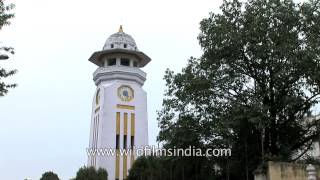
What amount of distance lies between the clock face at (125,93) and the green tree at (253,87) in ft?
88.7

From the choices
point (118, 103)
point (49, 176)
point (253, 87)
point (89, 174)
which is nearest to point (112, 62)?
point (118, 103)

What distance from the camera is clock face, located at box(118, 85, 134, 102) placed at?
4790 cm

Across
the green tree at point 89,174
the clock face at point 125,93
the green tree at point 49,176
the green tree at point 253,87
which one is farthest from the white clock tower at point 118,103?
the green tree at point 253,87

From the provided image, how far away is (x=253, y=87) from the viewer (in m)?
19.7

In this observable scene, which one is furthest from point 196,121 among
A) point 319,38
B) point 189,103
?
point 319,38

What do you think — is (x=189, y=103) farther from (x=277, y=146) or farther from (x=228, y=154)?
(x=277, y=146)

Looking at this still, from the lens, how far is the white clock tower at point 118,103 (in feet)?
150

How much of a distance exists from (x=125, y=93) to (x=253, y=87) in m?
29.5

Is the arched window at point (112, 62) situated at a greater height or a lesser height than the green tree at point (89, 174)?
greater

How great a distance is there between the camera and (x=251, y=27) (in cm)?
1931

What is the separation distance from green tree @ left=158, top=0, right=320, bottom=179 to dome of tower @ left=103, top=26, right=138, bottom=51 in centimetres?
2919

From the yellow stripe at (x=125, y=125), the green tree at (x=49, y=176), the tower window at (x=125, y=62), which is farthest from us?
the green tree at (x=49, y=176)

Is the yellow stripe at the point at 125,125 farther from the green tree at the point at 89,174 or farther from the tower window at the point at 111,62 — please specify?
the green tree at the point at 89,174

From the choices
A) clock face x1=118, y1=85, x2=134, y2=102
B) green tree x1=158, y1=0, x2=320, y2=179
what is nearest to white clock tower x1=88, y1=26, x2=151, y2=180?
clock face x1=118, y1=85, x2=134, y2=102
